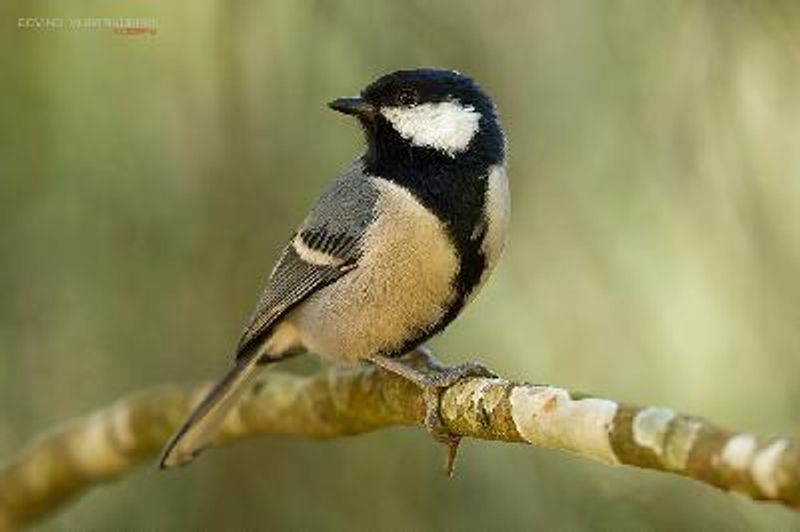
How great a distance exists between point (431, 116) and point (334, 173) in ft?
3.19

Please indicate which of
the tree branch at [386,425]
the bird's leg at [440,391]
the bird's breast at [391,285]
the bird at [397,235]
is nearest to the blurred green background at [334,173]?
the tree branch at [386,425]

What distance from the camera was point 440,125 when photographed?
321cm

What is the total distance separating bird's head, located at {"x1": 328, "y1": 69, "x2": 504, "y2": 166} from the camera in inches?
126

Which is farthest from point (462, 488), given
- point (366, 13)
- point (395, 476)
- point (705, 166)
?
point (366, 13)

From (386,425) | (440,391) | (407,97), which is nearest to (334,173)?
(407,97)

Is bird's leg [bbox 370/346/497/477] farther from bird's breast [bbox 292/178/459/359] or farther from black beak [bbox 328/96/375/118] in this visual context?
black beak [bbox 328/96/375/118]

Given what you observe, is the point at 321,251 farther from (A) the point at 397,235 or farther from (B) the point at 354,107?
(B) the point at 354,107

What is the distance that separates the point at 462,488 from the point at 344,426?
60 cm

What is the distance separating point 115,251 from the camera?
158 inches

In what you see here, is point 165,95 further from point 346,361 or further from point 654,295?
point 654,295

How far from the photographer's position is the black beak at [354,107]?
10.8 feet

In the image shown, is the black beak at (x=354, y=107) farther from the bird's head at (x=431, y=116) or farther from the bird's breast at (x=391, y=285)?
the bird's breast at (x=391, y=285)

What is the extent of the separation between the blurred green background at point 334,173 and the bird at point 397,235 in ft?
1.59

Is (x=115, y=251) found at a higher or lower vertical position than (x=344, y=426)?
higher
